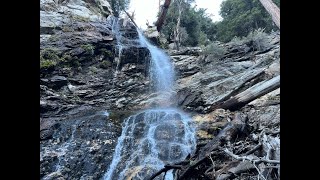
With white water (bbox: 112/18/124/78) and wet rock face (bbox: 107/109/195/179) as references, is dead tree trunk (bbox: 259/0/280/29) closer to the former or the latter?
wet rock face (bbox: 107/109/195/179)

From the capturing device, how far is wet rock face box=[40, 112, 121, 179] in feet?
18.5

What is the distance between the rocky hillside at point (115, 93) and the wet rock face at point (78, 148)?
0.06 feet

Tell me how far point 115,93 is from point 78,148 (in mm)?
2574

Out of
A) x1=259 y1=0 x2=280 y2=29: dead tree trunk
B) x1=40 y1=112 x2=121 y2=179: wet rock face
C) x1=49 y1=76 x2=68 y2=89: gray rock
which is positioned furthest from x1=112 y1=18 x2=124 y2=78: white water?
x1=259 y1=0 x2=280 y2=29: dead tree trunk

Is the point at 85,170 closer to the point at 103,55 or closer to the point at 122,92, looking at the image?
the point at 122,92

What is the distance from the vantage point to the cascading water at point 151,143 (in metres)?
5.55

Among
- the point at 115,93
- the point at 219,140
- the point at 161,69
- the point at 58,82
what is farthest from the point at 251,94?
the point at 58,82

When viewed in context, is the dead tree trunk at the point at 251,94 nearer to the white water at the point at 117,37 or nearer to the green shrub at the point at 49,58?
the white water at the point at 117,37

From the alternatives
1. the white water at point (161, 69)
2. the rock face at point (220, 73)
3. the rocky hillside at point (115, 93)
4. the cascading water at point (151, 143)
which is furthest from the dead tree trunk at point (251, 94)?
the white water at point (161, 69)

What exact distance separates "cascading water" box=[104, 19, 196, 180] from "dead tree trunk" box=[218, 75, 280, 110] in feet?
3.34

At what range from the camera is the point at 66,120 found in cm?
710

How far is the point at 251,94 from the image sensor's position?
6766mm

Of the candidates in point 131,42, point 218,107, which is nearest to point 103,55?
point 131,42
